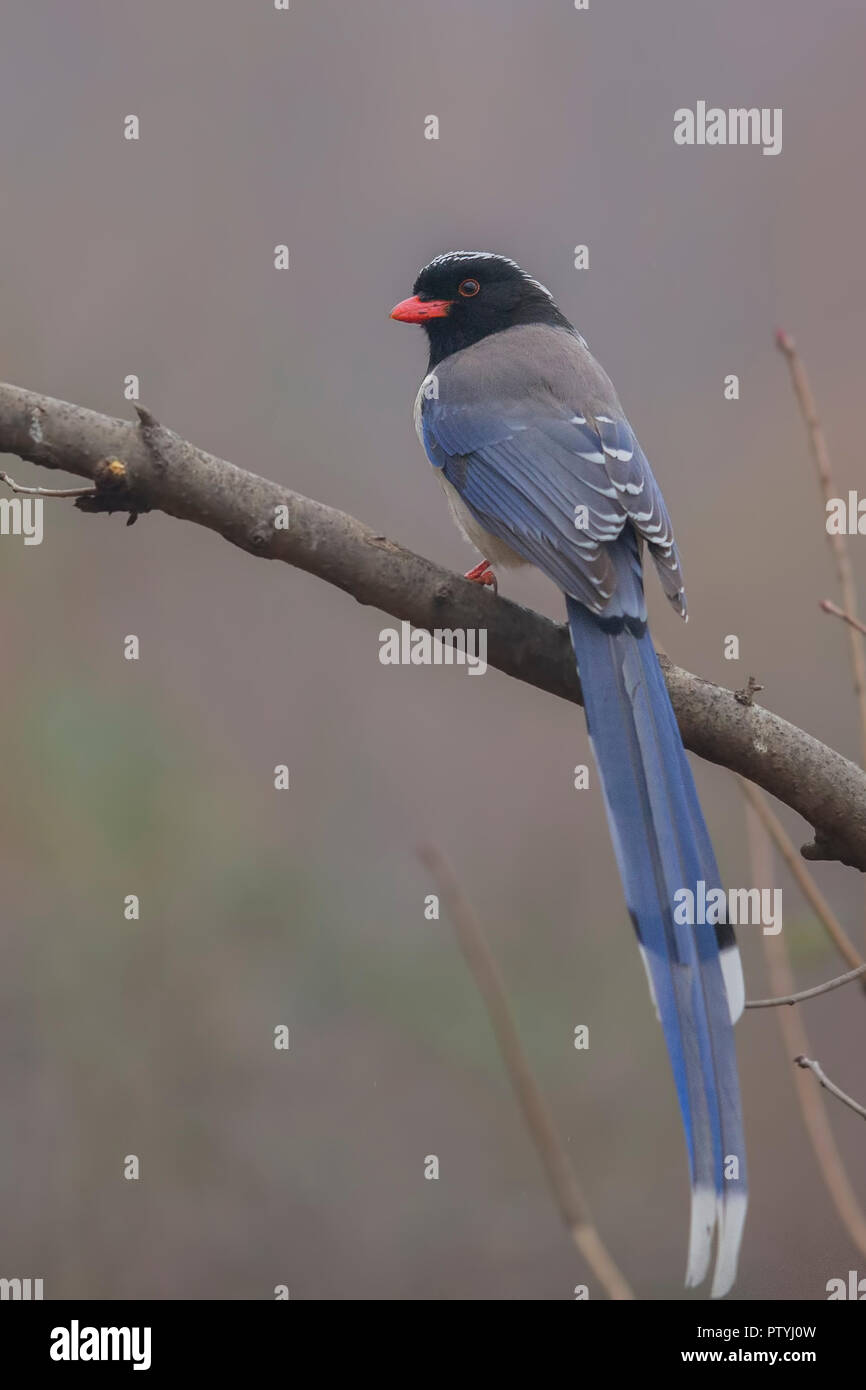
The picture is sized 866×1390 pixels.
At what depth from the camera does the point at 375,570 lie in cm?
166

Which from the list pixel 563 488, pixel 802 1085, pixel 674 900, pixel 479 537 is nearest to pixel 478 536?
pixel 479 537

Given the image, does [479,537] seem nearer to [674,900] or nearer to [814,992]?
[674,900]

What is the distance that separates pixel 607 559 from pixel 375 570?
1.26 ft

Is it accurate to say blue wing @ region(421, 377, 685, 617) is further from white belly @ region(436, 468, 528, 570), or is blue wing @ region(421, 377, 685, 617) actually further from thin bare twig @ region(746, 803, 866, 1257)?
thin bare twig @ region(746, 803, 866, 1257)

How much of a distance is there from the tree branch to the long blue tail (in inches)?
3.0

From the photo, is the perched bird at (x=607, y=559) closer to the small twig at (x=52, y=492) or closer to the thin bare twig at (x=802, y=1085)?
the thin bare twig at (x=802, y=1085)

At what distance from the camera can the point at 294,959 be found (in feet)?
8.87

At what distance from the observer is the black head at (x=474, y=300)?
2457 mm

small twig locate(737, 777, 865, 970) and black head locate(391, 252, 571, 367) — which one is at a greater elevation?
black head locate(391, 252, 571, 367)

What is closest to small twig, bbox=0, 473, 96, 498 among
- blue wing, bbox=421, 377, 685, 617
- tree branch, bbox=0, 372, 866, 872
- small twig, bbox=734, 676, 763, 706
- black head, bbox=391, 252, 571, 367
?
tree branch, bbox=0, 372, 866, 872

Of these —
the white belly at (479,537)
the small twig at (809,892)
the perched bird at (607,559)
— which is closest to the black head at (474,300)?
the perched bird at (607,559)

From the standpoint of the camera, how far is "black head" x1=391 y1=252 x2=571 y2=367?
2.46m

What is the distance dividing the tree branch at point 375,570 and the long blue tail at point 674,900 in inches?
3.0
